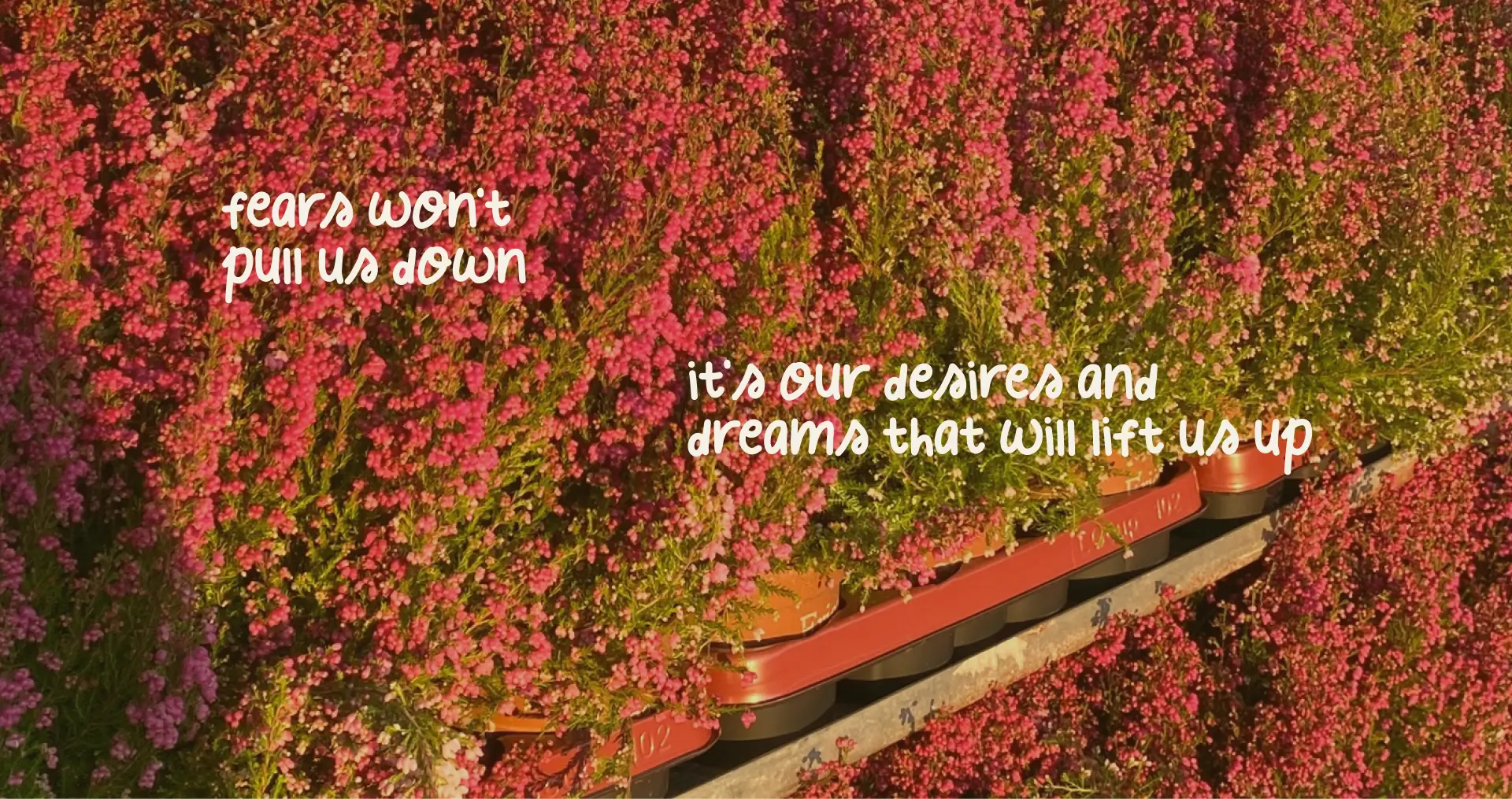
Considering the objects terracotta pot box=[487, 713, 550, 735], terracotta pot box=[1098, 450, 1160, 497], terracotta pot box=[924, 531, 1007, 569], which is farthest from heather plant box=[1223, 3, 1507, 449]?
terracotta pot box=[487, 713, 550, 735]

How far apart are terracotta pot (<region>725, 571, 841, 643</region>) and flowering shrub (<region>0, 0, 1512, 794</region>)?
2.1 inches

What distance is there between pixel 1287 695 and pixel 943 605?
1399mm

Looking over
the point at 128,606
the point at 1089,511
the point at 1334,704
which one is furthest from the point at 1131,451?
the point at 128,606

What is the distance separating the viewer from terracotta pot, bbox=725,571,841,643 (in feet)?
7.12

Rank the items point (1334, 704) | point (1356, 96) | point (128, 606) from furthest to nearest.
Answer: point (1334, 704) < point (1356, 96) < point (128, 606)

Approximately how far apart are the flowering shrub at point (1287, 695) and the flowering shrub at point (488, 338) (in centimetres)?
89

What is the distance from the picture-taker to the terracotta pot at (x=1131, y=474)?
9.06 feet

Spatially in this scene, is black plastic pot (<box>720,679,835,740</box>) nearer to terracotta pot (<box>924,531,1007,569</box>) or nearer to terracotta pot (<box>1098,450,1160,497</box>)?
terracotta pot (<box>924,531,1007,569</box>)

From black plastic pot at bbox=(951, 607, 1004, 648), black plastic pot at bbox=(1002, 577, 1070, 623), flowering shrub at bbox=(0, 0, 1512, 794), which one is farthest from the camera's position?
black plastic pot at bbox=(1002, 577, 1070, 623)

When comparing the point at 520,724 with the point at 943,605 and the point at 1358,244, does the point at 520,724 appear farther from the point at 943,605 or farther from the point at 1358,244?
the point at 1358,244

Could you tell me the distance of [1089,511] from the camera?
2.44m

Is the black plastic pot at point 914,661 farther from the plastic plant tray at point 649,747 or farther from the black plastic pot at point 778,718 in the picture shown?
the plastic plant tray at point 649,747

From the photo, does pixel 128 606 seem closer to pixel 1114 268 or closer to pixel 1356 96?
pixel 1114 268

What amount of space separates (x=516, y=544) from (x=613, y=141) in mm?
538
